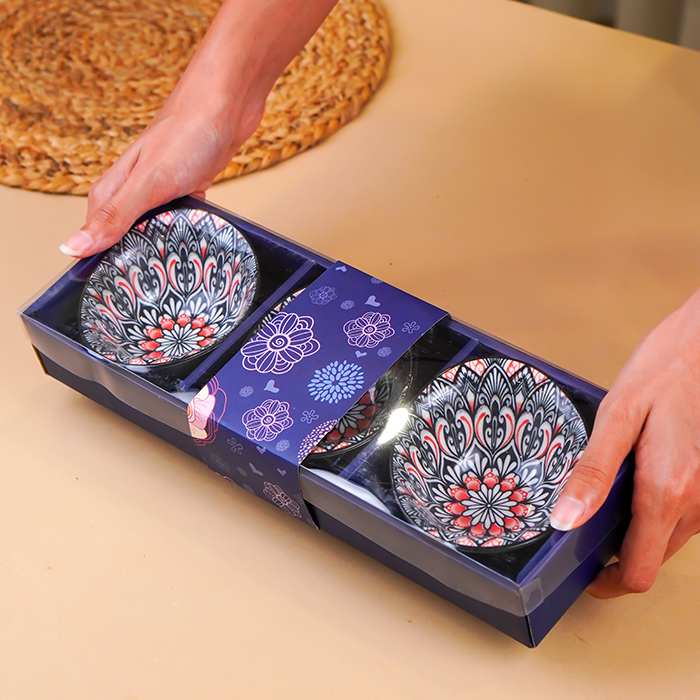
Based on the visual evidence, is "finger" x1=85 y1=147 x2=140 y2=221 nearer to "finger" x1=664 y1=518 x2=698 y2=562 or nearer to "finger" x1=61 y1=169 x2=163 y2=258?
"finger" x1=61 y1=169 x2=163 y2=258

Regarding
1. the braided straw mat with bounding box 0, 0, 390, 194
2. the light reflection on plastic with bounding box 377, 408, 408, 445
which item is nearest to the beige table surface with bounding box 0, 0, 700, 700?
the braided straw mat with bounding box 0, 0, 390, 194

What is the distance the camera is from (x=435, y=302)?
0.99 meters

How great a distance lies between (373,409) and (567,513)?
19 cm

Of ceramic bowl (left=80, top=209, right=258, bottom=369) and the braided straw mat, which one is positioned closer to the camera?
ceramic bowl (left=80, top=209, right=258, bottom=369)

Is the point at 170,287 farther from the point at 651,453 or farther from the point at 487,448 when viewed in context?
the point at 651,453

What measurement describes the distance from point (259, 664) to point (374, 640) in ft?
0.32

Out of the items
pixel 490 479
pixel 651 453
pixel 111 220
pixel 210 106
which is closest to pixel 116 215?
pixel 111 220

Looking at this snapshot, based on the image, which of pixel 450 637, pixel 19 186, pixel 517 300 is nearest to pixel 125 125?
pixel 19 186

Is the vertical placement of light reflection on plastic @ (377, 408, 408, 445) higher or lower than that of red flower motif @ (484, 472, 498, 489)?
higher

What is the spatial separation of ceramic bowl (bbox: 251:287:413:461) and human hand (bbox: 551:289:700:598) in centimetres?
16

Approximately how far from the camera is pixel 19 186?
3.84 ft

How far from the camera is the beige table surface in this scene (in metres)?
0.72

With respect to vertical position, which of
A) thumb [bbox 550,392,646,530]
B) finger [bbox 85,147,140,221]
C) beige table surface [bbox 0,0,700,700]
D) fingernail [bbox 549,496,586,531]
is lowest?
beige table surface [bbox 0,0,700,700]

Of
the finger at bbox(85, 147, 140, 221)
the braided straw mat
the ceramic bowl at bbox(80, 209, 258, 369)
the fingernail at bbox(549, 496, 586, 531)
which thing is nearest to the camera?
the fingernail at bbox(549, 496, 586, 531)
